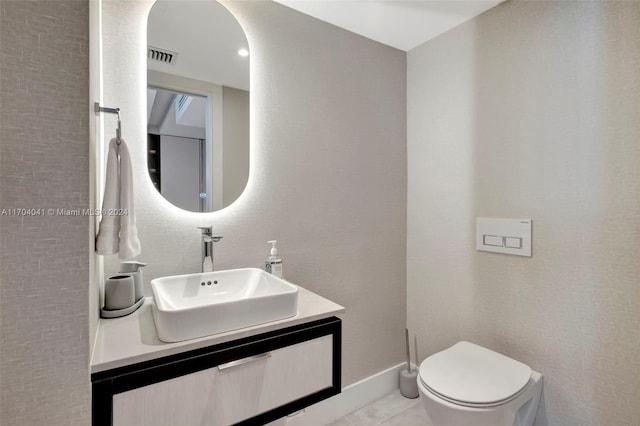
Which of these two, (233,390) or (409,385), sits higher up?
(233,390)

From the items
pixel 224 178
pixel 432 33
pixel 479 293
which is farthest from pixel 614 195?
pixel 224 178

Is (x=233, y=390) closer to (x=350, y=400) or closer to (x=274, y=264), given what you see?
(x=274, y=264)

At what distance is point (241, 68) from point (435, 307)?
1.71 m

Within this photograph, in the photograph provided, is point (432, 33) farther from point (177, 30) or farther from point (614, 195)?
point (177, 30)

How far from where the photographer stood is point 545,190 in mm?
1396

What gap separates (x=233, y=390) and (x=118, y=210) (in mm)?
606

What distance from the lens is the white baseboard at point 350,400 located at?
1561 mm

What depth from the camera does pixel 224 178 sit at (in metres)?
1.37

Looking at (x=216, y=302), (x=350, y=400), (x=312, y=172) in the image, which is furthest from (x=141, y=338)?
(x=350, y=400)

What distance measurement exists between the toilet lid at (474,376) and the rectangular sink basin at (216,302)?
708mm

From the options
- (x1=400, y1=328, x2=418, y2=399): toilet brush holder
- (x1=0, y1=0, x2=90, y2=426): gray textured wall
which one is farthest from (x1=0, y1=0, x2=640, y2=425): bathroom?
(x1=400, y1=328, x2=418, y2=399): toilet brush holder

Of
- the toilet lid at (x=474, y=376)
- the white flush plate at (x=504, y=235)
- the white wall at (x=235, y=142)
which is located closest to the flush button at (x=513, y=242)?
the white flush plate at (x=504, y=235)

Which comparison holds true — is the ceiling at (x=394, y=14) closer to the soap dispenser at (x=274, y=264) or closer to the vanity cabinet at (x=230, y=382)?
the soap dispenser at (x=274, y=264)

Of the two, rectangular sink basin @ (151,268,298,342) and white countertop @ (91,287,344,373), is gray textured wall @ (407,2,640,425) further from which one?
rectangular sink basin @ (151,268,298,342)
